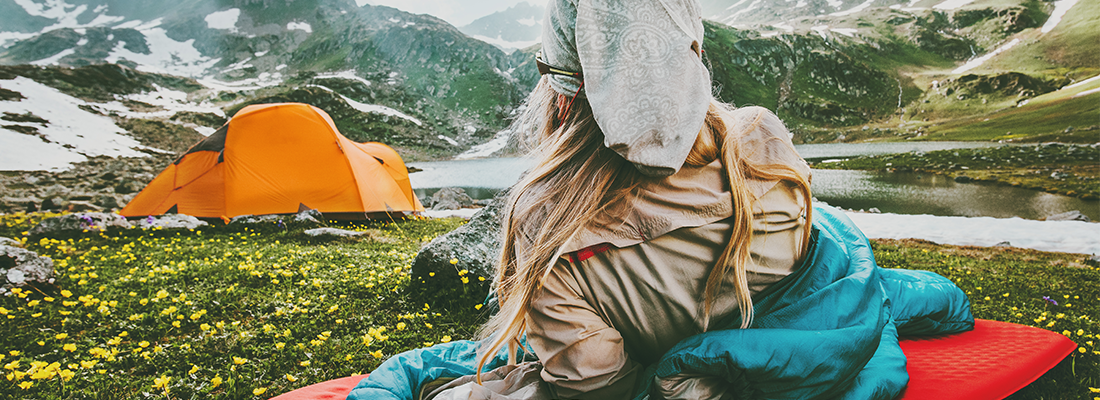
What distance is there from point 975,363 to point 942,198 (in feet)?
84.4

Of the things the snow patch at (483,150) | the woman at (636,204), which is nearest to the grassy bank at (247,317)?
the woman at (636,204)

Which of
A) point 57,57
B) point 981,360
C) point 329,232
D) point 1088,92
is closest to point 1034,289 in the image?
point 981,360

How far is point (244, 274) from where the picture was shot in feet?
20.7

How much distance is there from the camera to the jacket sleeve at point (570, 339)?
144cm

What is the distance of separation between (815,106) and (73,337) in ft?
468

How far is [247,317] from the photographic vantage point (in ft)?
15.9

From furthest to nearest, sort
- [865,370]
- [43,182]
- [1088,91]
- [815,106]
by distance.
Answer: [815,106] < [1088,91] < [43,182] < [865,370]

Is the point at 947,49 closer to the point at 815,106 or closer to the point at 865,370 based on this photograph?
the point at 815,106

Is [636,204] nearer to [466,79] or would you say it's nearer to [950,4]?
[466,79]

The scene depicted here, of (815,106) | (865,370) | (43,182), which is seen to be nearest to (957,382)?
(865,370)

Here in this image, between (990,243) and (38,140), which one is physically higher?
(990,243)

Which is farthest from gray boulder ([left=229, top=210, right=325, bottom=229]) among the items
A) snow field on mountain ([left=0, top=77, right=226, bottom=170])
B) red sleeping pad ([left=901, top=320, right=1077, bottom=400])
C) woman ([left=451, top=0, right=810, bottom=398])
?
snow field on mountain ([left=0, top=77, right=226, bottom=170])

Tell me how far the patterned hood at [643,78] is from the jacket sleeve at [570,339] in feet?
1.57

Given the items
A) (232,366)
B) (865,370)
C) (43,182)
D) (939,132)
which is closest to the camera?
(865,370)
